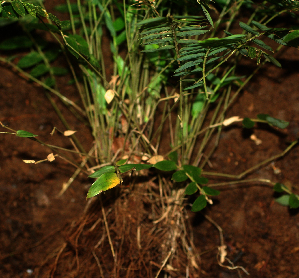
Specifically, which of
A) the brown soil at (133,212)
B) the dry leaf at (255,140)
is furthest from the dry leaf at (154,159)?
the dry leaf at (255,140)

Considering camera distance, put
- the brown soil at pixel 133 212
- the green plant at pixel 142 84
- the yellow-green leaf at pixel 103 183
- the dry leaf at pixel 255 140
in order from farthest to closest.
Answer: the dry leaf at pixel 255 140, the brown soil at pixel 133 212, the green plant at pixel 142 84, the yellow-green leaf at pixel 103 183

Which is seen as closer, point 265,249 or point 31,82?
point 265,249

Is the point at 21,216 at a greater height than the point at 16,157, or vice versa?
the point at 16,157

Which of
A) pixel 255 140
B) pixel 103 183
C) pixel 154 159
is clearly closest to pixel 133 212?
pixel 154 159

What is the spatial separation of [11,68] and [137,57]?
66 cm

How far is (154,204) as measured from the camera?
1123 mm

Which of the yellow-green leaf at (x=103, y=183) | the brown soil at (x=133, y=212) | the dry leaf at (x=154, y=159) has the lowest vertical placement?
the brown soil at (x=133, y=212)

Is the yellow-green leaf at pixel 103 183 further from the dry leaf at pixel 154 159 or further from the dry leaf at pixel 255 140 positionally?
the dry leaf at pixel 255 140

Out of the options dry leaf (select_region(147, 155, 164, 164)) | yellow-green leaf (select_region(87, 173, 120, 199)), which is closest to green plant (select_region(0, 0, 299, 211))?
dry leaf (select_region(147, 155, 164, 164))

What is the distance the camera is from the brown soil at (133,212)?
3.59 feet

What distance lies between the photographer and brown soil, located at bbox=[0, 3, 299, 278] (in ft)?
3.59

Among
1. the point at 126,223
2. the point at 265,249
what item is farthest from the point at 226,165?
the point at 126,223

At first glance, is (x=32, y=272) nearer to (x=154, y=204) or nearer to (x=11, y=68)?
(x=154, y=204)

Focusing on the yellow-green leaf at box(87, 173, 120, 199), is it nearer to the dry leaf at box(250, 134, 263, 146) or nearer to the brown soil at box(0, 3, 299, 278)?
the brown soil at box(0, 3, 299, 278)
